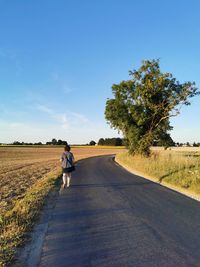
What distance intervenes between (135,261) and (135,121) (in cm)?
3080

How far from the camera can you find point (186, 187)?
542 inches

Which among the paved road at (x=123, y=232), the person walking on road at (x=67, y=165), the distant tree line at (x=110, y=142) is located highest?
the distant tree line at (x=110, y=142)

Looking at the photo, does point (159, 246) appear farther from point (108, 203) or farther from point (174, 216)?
point (108, 203)

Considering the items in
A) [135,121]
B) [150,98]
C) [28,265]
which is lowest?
[28,265]

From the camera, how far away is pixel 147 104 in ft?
113

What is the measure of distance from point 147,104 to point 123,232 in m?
28.6

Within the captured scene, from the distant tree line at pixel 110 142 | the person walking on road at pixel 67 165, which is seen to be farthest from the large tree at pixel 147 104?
the distant tree line at pixel 110 142

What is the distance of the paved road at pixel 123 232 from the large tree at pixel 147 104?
2366 cm

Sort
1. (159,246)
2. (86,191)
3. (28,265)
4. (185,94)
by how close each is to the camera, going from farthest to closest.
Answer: (185,94), (86,191), (159,246), (28,265)

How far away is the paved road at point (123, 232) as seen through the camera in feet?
16.9

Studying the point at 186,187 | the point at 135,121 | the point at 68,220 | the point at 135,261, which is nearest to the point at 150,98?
the point at 135,121

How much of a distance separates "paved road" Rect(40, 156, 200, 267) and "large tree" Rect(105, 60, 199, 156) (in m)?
23.7

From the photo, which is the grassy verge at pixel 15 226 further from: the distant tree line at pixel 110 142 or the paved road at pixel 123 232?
the distant tree line at pixel 110 142

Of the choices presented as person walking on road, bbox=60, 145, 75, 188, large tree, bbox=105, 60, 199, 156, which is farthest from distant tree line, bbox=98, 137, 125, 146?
person walking on road, bbox=60, 145, 75, 188
